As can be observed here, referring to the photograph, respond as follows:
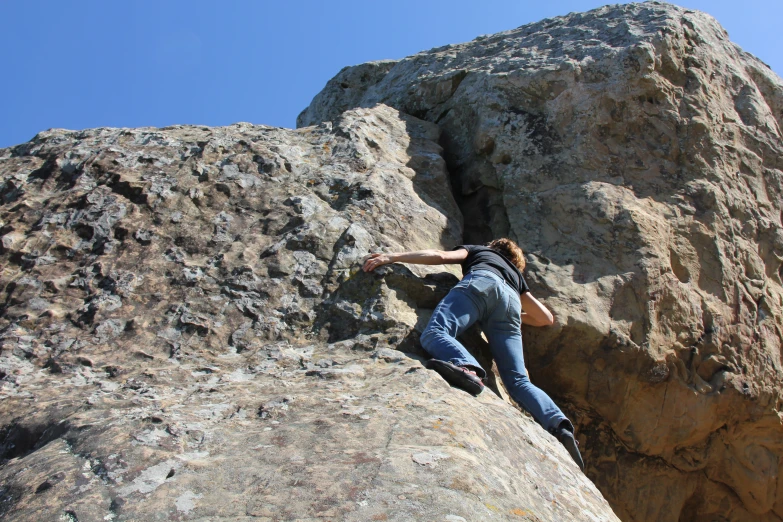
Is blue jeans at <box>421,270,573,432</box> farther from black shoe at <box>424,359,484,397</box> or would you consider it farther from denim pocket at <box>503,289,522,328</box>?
black shoe at <box>424,359,484,397</box>

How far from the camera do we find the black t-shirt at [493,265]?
586 cm

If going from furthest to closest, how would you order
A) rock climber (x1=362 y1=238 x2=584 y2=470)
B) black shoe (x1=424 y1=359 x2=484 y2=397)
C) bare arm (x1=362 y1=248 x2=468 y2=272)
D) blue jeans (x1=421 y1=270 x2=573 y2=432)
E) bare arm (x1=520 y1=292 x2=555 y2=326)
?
bare arm (x1=520 y1=292 x2=555 y2=326) → bare arm (x1=362 y1=248 x2=468 y2=272) → blue jeans (x1=421 y1=270 x2=573 y2=432) → rock climber (x1=362 y1=238 x2=584 y2=470) → black shoe (x1=424 y1=359 x2=484 y2=397)

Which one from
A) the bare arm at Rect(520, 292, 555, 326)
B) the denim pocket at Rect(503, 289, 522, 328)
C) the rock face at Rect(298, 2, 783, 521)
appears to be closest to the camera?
the denim pocket at Rect(503, 289, 522, 328)

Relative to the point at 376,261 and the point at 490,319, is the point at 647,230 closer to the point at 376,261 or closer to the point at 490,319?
the point at 490,319

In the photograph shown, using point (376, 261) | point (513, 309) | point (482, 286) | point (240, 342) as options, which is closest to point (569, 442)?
point (513, 309)

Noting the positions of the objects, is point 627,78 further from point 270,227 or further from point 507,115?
point 270,227

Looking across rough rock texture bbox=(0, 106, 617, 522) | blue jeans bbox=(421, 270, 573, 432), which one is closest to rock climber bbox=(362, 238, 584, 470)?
blue jeans bbox=(421, 270, 573, 432)

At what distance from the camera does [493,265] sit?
590cm

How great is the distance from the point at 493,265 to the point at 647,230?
207cm

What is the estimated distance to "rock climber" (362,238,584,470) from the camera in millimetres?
4969

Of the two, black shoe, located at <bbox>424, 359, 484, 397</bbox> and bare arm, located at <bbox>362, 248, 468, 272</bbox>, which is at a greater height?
bare arm, located at <bbox>362, 248, 468, 272</bbox>

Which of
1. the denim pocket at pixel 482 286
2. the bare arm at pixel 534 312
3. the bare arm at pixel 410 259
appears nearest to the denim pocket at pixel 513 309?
the denim pocket at pixel 482 286

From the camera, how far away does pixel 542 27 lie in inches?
386

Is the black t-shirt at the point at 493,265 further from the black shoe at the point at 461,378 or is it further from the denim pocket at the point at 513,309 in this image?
the black shoe at the point at 461,378
